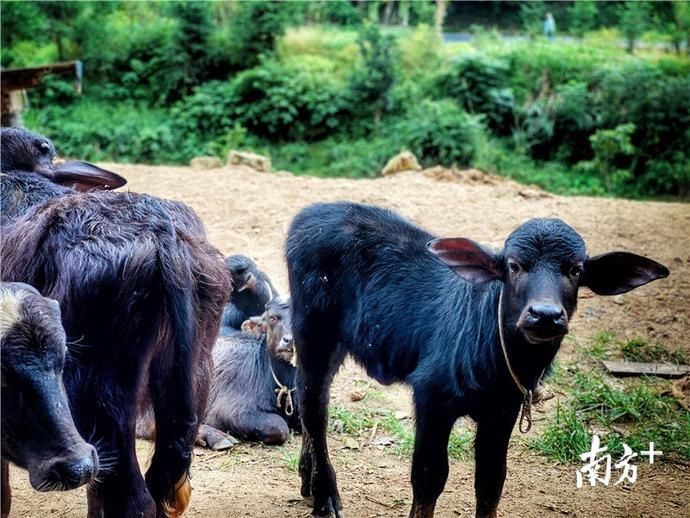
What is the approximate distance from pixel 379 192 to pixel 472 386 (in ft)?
25.2

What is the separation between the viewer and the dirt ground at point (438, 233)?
5262 millimetres

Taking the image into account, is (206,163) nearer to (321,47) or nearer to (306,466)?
(321,47)

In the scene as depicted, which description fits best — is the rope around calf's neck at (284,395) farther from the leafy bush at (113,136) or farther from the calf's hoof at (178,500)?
the leafy bush at (113,136)

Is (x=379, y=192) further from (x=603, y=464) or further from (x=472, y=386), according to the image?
(x=472, y=386)

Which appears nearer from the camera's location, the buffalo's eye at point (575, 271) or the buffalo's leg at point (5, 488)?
the buffalo's leg at point (5, 488)

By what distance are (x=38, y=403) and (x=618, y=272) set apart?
9.29ft

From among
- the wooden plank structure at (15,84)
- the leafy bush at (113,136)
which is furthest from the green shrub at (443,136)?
the wooden plank structure at (15,84)

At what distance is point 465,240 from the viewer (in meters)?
4.32

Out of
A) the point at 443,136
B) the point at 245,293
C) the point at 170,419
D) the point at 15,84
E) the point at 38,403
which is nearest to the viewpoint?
the point at 38,403

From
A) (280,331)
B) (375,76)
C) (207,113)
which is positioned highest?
(280,331)

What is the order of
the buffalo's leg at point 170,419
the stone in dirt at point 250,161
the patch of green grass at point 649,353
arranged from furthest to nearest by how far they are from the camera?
the stone in dirt at point 250,161
the patch of green grass at point 649,353
the buffalo's leg at point 170,419

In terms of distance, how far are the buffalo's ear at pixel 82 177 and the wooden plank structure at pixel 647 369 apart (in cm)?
423

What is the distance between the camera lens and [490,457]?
4.60m

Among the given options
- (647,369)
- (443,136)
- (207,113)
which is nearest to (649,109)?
(443,136)
